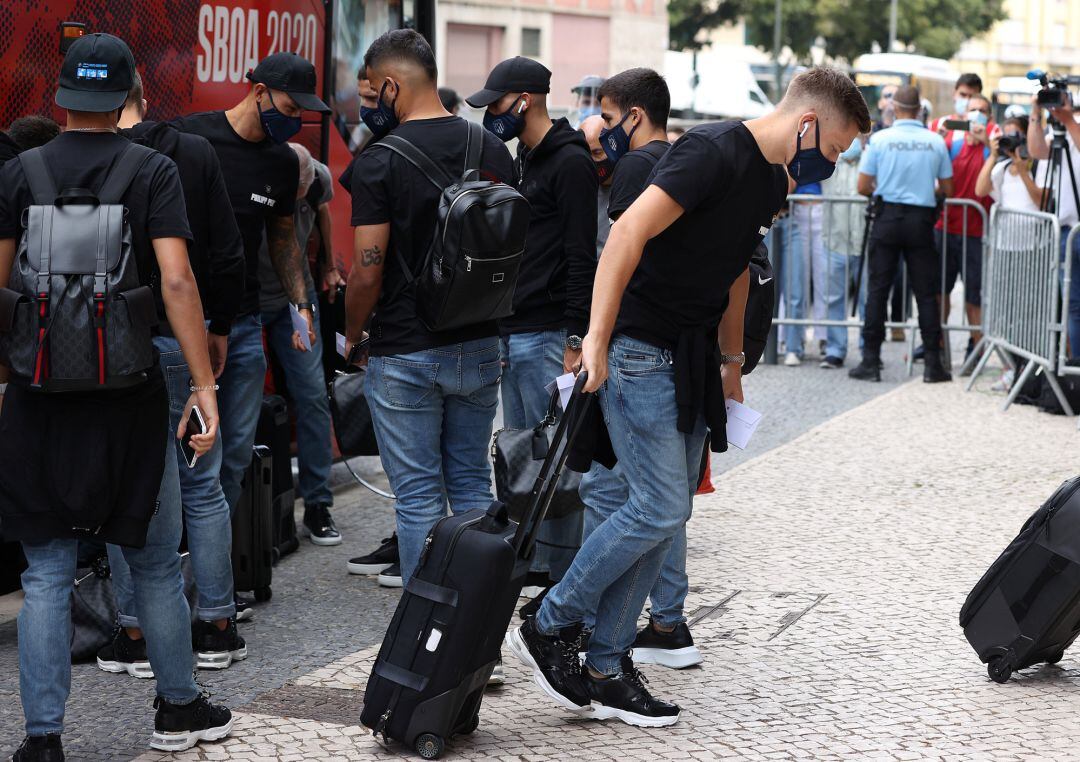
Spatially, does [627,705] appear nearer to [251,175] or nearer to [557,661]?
[557,661]

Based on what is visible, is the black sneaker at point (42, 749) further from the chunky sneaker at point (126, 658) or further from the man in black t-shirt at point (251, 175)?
the man in black t-shirt at point (251, 175)

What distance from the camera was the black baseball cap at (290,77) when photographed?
5.39 metres

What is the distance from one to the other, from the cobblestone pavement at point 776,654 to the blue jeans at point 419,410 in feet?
1.84

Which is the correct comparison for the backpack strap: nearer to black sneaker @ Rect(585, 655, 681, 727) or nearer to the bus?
black sneaker @ Rect(585, 655, 681, 727)

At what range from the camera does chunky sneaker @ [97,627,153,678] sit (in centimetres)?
488

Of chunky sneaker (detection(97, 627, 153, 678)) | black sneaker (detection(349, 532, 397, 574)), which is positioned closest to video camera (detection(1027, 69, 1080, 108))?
black sneaker (detection(349, 532, 397, 574))

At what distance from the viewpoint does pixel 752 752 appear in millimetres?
4227

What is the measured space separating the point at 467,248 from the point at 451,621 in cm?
110

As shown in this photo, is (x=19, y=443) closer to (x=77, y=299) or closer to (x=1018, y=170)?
(x=77, y=299)

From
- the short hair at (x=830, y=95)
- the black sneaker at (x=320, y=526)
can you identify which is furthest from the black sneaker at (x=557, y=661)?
→ the black sneaker at (x=320, y=526)

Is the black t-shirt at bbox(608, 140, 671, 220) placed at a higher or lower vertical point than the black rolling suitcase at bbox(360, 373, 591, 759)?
higher

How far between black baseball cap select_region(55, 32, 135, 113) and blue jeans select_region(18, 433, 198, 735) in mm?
883

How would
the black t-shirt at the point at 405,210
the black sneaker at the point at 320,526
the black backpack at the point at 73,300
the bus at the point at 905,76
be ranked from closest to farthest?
1. the black backpack at the point at 73,300
2. the black t-shirt at the point at 405,210
3. the black sneaker at the point at 320,526
4. the bus at the point at 905,76

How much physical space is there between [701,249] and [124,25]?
283cm
